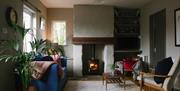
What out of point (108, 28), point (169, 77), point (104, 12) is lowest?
point (169, 77)

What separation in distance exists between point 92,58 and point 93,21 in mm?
1381

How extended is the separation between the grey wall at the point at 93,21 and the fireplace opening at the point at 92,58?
649 mm

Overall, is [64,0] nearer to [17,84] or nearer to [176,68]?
[17,84]

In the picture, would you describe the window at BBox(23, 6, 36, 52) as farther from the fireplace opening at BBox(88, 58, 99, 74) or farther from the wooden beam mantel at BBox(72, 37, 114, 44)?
the fireplace opening at BBox(88, 58, 99, 74)

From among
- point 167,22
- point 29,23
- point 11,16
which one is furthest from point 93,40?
point 11,16

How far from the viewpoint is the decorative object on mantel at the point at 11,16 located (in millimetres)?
4059

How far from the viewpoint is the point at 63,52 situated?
7.97m

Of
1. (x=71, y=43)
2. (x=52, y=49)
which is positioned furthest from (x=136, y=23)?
(x=52, y=49)

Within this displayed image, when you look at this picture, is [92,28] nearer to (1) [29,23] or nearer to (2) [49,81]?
(1) [29,23]

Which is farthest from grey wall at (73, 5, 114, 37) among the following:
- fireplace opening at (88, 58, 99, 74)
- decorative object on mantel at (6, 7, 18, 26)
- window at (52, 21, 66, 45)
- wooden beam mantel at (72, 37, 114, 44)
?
decorative object on mantel at (6, 7, 18, 26)

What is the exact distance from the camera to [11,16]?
421 cm

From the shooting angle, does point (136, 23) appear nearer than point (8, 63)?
No

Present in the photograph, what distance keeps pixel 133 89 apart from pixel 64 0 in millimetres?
3408

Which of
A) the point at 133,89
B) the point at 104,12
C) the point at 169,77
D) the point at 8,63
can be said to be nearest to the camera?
the point at 169,77
